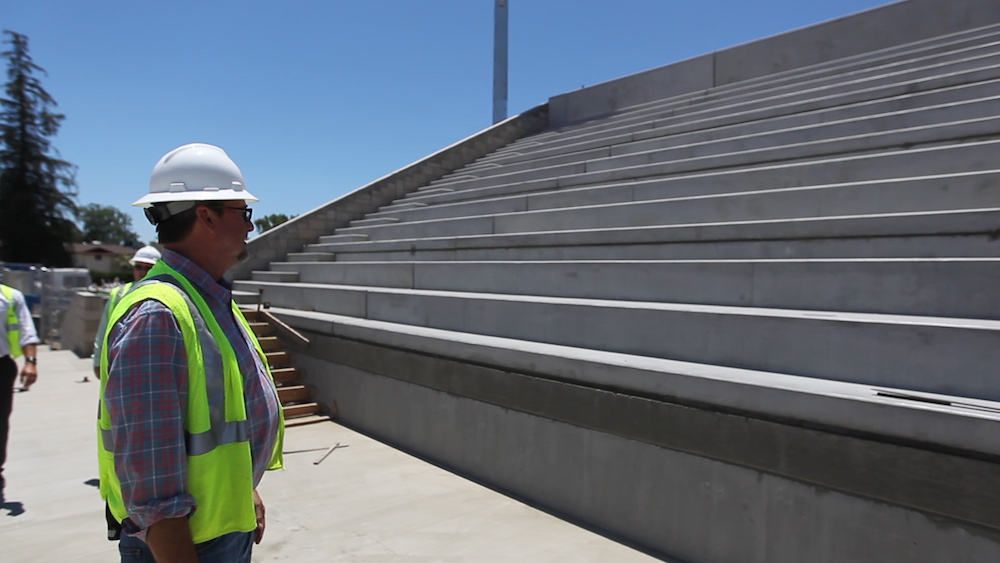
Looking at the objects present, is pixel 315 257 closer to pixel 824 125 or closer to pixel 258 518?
pixel 824 125

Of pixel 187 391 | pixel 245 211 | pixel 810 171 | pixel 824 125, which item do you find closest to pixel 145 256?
pixel 245 211

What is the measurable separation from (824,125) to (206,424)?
729 cm

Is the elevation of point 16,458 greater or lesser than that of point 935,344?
lesser

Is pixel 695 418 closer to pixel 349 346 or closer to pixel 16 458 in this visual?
pixel 349 346

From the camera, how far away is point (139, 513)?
163cm

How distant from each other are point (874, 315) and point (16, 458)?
300 inches

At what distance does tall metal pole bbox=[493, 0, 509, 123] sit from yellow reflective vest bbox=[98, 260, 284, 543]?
863 inches

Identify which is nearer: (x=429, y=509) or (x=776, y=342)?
(x=776, y=342)

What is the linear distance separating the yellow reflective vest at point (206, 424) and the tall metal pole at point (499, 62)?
21.9 meters

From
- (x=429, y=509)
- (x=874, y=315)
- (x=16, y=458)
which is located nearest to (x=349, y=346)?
(x=429, y=509)

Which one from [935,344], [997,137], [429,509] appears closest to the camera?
[935,344]

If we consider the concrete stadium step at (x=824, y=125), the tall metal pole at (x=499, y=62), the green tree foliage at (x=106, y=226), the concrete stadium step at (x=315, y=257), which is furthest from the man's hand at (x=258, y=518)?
the green tree foliage at (x=106, y=226)

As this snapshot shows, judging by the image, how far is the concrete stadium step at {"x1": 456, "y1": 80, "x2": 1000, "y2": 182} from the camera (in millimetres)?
6371

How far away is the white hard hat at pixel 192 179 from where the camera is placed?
2018mm
